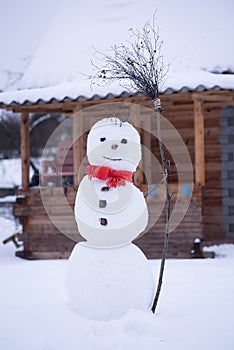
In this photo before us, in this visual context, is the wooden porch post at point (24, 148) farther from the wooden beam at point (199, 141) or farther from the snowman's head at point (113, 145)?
the snowman's head at point (113, 145)

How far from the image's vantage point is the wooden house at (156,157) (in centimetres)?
827

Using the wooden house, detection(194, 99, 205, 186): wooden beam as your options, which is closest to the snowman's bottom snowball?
the wooden house

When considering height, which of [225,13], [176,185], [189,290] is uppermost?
[225,13]

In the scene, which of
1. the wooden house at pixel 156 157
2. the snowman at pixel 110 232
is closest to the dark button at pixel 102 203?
the snowman at pixel 110 232

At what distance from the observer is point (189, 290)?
583 cm

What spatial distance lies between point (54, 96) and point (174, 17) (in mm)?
3473

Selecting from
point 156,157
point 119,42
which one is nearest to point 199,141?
point 156,157

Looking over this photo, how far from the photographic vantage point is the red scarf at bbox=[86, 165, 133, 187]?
475 cm

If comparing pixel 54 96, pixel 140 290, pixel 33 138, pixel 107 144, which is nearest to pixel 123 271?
pixel 140 290

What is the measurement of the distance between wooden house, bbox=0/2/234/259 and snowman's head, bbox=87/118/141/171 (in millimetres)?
2284

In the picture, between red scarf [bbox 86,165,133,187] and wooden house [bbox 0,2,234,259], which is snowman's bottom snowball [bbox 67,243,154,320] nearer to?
red scarf [bbox 86,165,133,187]

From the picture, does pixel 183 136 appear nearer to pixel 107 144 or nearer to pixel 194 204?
pixel 194 204

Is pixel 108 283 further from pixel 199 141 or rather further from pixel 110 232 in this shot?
pixel 199 141

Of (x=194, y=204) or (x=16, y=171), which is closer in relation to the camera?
(x=194, y=204)
